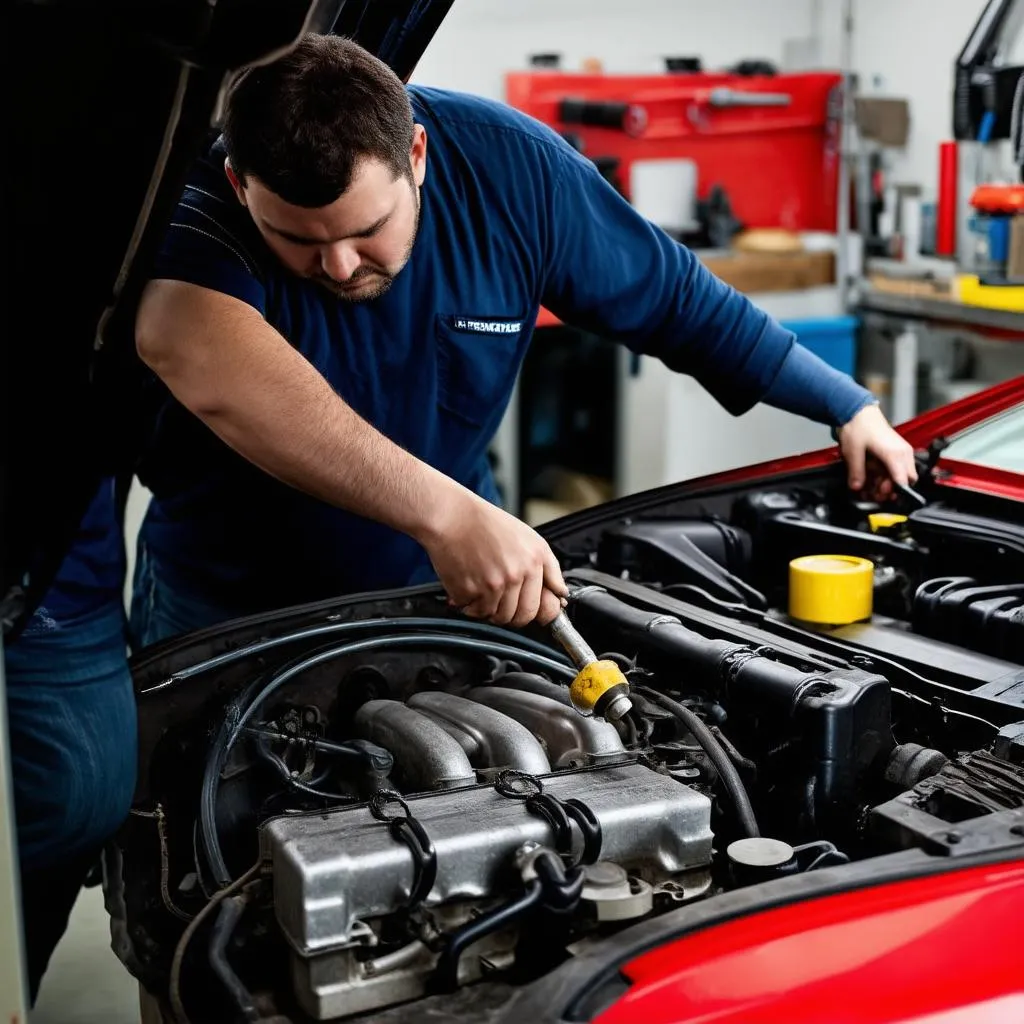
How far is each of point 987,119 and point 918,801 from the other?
11.3 ft

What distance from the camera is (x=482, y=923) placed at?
44.0 inches

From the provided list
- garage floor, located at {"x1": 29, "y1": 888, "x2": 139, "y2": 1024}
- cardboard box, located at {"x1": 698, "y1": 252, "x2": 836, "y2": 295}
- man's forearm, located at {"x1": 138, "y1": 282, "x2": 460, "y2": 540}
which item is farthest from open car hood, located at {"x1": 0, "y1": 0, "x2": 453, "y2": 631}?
cardboard box, located at {"x1": 698, "y1": 252, "x2": 836, "y2": 295}

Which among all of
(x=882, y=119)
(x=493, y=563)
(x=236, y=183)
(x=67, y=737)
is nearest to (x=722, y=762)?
(x=493, y=563)

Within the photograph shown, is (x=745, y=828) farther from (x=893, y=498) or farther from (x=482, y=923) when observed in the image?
(x=893, y=498)

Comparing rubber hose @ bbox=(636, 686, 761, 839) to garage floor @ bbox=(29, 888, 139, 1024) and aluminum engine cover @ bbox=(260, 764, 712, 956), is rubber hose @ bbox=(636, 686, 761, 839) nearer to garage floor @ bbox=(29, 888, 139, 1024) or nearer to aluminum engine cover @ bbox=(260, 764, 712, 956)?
aluminum engine cover @ bbox=(260, 764, 712, 956)

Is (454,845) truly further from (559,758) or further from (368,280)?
(368,280)

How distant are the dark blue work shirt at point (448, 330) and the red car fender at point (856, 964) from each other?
1097 millimetres

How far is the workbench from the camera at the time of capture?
4.39 m

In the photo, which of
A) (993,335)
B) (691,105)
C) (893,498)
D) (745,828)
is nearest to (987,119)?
(993,335)

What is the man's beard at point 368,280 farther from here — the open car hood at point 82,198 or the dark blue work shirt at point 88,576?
the open car hood at point 82,198

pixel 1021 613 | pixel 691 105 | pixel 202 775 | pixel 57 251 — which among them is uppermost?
pixel 691 105

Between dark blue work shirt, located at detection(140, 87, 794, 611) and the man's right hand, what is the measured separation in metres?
0.55

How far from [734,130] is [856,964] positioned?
4.80m

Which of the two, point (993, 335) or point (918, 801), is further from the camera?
point (993, 335)
